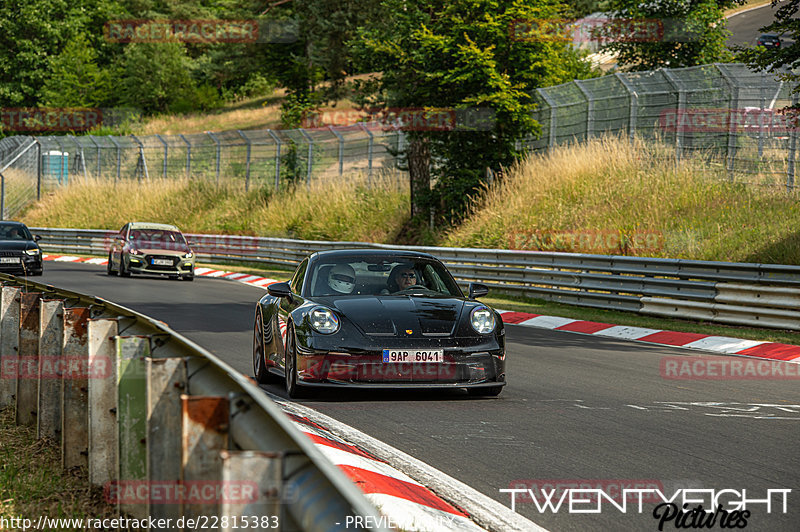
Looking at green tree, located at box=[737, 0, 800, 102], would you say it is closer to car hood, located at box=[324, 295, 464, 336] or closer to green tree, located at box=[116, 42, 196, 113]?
car hood, located at box=[324, 295, 464, 336]

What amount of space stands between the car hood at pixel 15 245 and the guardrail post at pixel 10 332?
63.6ft

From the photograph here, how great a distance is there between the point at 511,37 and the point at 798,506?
23.9 m

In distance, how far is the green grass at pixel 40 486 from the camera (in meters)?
5.04

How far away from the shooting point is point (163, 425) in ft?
12.6

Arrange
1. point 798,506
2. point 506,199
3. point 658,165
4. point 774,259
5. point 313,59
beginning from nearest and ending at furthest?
point 798,506
point 774,259
point 658,165
point 506,199
point 313,59

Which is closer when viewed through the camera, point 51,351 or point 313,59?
point 51,351

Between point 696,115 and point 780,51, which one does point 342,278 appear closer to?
point 780,51

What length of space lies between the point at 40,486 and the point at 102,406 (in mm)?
772

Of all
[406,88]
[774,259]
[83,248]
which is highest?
[406,88]

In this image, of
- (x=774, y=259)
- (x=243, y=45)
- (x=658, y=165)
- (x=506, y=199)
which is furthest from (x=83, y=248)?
(x=243, y=45)

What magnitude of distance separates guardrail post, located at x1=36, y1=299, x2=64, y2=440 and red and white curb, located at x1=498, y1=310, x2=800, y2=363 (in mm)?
9563

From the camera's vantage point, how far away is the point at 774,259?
17844 millimetres

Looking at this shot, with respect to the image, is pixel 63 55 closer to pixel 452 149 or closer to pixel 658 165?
pixel 452 149

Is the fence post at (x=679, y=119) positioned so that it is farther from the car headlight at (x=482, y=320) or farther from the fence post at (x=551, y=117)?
the car headlight at (x=482, y=320)
